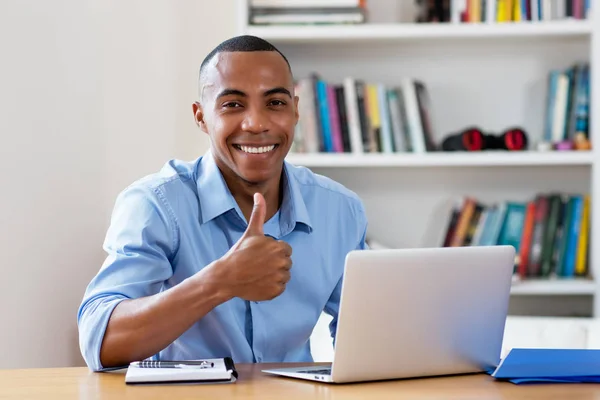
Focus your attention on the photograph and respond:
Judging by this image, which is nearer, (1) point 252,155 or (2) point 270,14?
(1) point 252,155

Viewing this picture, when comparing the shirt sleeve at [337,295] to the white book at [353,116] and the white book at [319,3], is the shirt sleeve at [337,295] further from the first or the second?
the white book at [319,3]

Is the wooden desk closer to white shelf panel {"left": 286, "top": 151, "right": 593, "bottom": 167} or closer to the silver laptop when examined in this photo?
the silver laptop

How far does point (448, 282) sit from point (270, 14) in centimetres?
185

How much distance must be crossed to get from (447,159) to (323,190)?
3.69 feet

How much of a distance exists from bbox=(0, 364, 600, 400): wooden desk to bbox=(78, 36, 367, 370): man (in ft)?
0.48

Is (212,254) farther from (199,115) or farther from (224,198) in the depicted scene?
(199,115)

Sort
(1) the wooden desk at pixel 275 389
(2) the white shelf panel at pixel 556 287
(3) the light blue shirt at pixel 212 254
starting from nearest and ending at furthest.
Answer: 1. (1) the wooden desk at pixel 275 389
2. (3) the light blue shirt at pixel 212 254
3. (2) the white shelf panel at pixel 556 287

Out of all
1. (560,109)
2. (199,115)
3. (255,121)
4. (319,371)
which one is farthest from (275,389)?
(560,109)

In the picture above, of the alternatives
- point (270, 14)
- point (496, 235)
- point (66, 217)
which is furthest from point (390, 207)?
point (66, 217)

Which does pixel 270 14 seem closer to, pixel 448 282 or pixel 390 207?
pixel 390 207

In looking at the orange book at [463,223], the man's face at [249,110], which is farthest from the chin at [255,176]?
the orange book at [463,223]

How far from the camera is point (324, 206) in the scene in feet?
6.22

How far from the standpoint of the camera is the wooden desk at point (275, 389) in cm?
124

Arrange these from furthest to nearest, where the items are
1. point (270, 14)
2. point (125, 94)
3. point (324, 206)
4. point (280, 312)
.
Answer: point (270, 14), point (125, 94), point (324, 206), point (280, 312)
